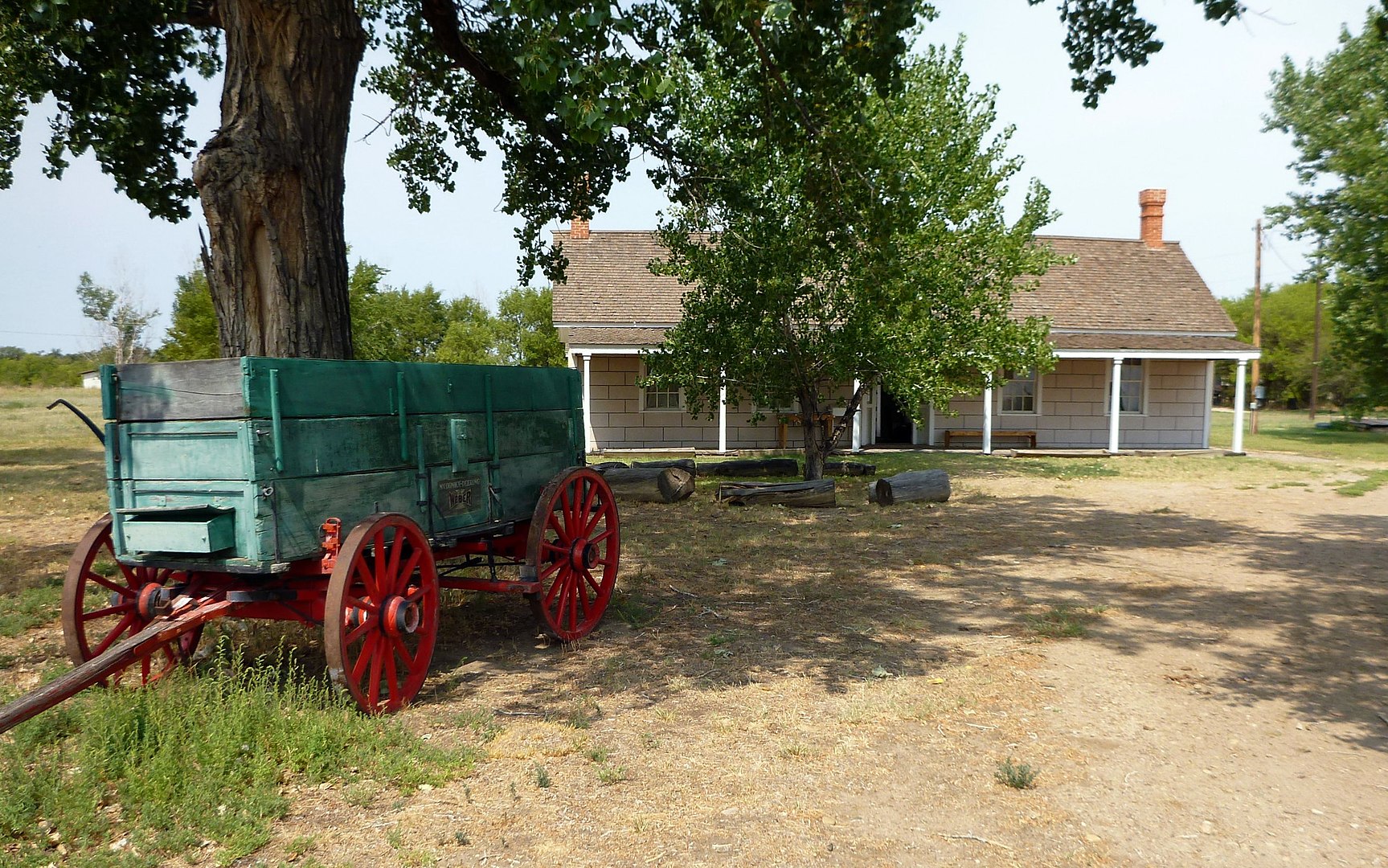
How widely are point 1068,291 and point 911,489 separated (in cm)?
1389

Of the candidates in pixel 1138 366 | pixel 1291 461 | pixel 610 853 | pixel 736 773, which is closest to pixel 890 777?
pixel 736 773

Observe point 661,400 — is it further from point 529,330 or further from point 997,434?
point 529,330

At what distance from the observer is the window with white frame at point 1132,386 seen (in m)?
24.0

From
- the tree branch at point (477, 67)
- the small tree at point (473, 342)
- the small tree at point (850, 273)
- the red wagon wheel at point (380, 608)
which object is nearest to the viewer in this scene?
the red wagon wheel at point (380, 608)

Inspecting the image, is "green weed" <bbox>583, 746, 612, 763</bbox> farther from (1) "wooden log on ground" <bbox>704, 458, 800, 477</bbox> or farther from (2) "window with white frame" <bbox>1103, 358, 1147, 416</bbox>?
(2) "window with white frame" <bbox>1103, 358, 1147, 416</bbox>

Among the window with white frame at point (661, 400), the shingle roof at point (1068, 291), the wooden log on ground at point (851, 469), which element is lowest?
the wooden log on ground at point (851, 469)

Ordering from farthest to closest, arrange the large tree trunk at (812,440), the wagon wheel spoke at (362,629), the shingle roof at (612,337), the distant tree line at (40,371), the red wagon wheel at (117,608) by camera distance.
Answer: the distant tree line at (40,371), the shingle roof at (612,337), the large tree trunk at (812,440), the red wagon wheel at (117,608), the wagon wheel spoke at (362,629)

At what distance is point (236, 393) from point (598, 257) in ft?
67.5

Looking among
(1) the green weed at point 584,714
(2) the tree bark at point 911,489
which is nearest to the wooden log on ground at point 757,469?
(2) the tree bark at point 911,489

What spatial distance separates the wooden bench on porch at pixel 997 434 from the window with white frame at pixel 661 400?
280 inches

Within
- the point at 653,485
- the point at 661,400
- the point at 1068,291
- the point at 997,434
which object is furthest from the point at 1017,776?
the point at 1068,291

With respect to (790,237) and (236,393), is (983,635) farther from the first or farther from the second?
(790,237)

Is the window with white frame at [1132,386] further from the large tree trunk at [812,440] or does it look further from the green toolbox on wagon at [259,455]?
the green toolbox on wagon at [259,455]

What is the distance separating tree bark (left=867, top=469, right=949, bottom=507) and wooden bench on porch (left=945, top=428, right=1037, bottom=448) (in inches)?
419
